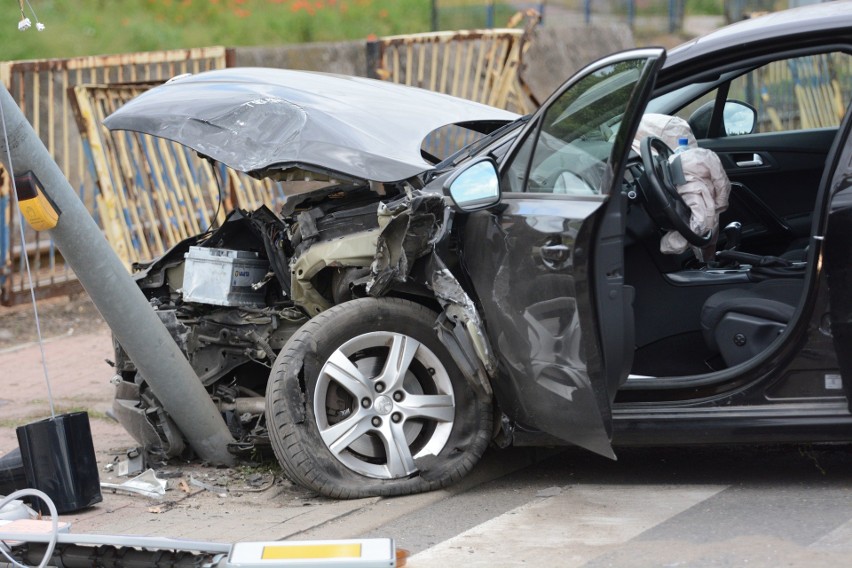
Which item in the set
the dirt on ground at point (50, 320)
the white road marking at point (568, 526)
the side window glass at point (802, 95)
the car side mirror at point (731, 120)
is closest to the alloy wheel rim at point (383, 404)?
the white road marking at point (568, 526)

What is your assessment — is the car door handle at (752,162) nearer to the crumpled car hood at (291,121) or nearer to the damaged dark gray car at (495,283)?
the damaged dark gray car at (495,283)

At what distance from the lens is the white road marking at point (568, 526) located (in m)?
4.20

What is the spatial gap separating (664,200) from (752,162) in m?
1.34

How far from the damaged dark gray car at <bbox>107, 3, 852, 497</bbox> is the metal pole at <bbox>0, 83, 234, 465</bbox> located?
15 cm

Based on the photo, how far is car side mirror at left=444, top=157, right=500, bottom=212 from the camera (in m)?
4.62

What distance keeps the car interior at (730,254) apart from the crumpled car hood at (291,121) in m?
1.06

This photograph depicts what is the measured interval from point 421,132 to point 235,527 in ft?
6.28

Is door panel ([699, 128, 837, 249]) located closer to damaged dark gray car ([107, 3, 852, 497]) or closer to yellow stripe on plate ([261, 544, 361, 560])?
damaged dark gray car ([107, 3, 852, 497])

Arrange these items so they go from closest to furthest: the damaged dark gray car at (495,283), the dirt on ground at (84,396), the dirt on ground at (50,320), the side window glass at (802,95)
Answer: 1. the damaged dark gray car at (495,283)
2. the dirt on ground at (84,396)
3. the dirt on ground at (50,320)
4. the side window glass at (802,95)

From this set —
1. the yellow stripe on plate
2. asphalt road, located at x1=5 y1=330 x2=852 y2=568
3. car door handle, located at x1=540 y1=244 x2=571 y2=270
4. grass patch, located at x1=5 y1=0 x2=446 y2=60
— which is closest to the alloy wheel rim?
asphalt road, located at x1=5 y1=330 x2=852 y2=568

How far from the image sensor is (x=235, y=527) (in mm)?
4727

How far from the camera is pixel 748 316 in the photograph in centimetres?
493

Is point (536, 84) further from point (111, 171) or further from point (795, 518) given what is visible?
point (795, 518)

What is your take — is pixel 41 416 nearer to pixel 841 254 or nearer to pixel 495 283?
pixel 495 283
